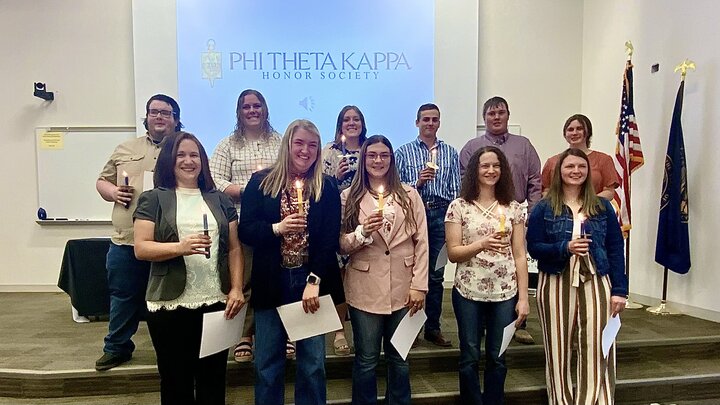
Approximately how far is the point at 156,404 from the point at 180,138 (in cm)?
172

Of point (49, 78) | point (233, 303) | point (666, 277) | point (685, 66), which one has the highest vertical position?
point (49, 78)

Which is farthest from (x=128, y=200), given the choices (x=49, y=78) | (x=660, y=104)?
(x=660, y=104)

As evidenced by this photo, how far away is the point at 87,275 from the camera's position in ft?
13.2

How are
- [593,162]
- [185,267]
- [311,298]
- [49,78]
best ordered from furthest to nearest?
[49,78] → [593,162] → [311,298] → [185,267]

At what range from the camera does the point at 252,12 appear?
16.5ft

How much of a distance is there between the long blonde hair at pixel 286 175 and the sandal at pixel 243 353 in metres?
1.38

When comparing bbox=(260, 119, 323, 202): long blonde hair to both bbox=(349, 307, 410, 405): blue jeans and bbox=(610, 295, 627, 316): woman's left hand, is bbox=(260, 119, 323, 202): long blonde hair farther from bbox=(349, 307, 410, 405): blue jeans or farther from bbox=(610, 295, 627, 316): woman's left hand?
bbox=(610, 295, 627, 316): woman's left hand

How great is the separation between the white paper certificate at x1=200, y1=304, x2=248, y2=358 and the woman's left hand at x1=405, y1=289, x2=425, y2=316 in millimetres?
858

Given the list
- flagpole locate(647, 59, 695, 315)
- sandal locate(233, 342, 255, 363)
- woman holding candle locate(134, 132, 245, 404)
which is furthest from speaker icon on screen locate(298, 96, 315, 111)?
flagpole locate(647, 59, 695, 315)

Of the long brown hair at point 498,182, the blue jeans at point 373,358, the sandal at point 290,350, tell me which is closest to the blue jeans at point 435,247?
the long brown hair at point 498,182

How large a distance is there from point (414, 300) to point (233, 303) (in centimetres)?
88

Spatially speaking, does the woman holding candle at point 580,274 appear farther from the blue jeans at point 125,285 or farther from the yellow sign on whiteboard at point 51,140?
the yellow sign on whiteboard at point 51,140

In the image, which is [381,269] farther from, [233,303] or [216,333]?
[216,333]

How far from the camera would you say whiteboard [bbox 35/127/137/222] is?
5.26 metres
